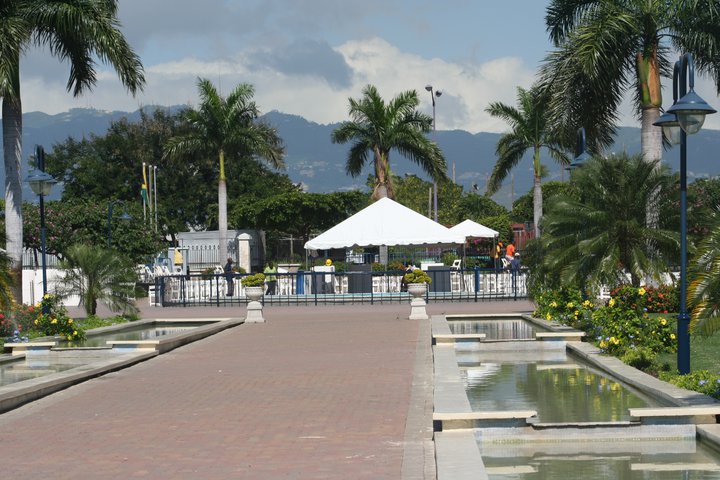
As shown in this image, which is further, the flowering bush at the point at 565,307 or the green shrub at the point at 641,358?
the flowering bush at the point at 565,307

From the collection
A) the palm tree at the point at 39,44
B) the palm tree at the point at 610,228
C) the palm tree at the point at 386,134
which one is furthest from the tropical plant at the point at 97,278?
the palm tree at the point at 386,134

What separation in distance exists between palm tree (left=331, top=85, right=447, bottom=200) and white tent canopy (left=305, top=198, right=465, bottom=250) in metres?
12.7

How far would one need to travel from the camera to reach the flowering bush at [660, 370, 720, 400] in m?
10.7

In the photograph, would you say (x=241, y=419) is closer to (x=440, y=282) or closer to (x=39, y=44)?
(x=39, y=44)

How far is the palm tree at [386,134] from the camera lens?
155 ft

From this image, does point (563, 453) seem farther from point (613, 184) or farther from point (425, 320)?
point (425, 320)

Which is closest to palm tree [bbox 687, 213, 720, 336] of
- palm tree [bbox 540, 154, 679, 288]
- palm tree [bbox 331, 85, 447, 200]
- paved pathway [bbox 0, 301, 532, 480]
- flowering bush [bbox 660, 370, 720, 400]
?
flowering bush [bbox 660, 370, 720, 400]

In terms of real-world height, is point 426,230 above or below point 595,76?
below

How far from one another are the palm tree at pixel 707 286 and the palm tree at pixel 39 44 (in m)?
17.1

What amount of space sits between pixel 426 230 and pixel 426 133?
16511 millimetres

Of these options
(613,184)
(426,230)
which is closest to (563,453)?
(613,184)

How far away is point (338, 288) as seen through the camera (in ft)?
116

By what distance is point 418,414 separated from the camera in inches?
427

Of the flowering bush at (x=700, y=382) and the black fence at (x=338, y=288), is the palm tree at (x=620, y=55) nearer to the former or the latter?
the black fence at (x=338, y=288)
